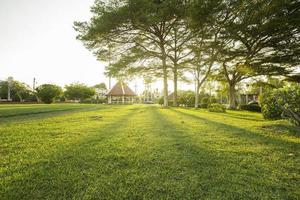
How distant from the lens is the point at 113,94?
131 ft

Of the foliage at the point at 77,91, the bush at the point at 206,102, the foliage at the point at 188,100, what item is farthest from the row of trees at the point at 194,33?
the foliage at the point at 77,91

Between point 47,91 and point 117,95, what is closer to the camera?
point 47,91

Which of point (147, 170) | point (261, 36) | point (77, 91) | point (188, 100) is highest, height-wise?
point (261, 36)

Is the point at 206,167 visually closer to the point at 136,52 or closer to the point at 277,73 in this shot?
the point at 136,52

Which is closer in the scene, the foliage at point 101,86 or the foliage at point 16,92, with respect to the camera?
the foliage at point 16,92

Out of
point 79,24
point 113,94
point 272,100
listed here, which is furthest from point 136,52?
point 113,94

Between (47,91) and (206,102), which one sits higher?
(47,91)

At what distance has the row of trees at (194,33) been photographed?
1313 centimetres

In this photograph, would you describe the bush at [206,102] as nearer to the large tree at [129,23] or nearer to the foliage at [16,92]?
the large tree at [129,23]

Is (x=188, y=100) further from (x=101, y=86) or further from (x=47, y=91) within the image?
(x=101, y=86)

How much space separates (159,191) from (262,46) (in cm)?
2106

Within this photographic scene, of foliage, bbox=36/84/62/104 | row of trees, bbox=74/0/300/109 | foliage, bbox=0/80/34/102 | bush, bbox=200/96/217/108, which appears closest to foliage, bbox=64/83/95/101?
foliage, bbox=0/80/34/102

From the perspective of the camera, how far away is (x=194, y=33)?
52.3 feet

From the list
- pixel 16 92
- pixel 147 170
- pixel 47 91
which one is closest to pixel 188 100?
pixel 47 91
